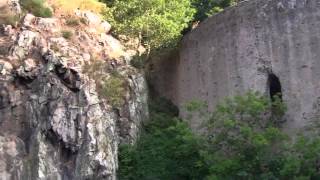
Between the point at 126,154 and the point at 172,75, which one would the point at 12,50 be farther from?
the point at 172,75

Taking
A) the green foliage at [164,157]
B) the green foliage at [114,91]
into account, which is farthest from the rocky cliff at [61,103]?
the green foliage at [164,157]

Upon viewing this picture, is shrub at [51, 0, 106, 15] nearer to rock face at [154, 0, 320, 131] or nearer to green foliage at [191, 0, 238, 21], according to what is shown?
rock face at [154, 0, 320, 131]

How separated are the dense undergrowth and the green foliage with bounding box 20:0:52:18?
17.1ft

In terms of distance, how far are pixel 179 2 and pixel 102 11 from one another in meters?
2.80

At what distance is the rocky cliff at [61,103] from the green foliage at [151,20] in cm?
103

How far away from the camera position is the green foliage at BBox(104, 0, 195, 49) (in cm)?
2073

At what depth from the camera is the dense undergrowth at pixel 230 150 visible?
14750 millimetres

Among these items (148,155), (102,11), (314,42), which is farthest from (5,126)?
(314,42)

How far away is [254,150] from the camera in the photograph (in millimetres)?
15016

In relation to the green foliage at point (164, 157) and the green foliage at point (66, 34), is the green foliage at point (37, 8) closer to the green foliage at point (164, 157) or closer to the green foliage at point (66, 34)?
the green foliage at point (66, 34)

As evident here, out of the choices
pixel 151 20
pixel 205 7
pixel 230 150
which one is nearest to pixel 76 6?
pixel 151 20

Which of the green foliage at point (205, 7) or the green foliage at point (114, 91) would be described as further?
the green foliage at point (205, 7)

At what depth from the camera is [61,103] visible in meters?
17.4

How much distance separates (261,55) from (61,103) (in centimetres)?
609
